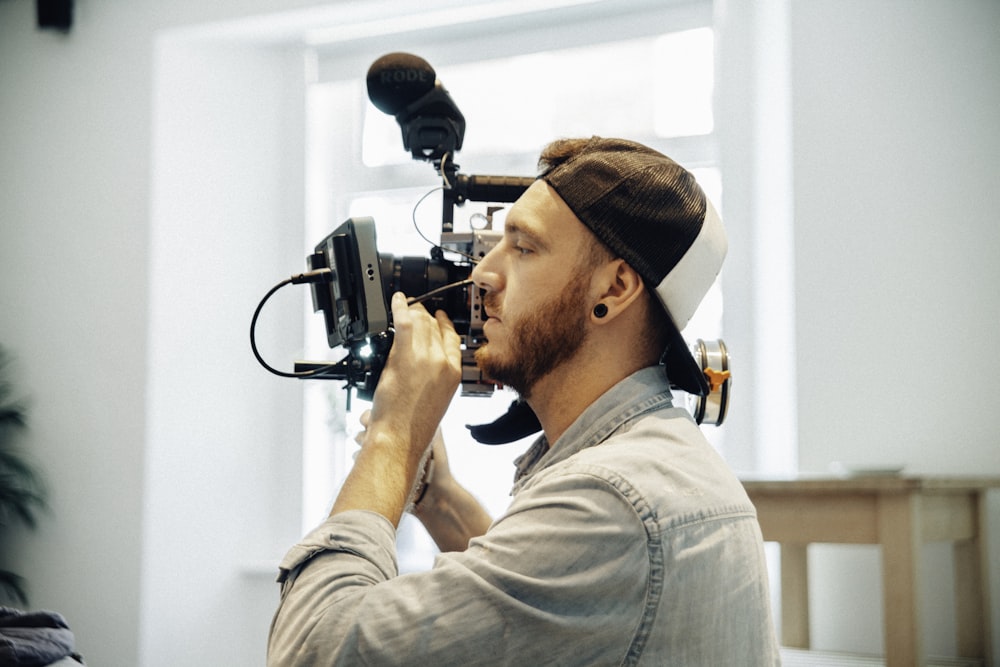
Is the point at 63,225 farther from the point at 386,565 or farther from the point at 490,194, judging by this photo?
the point at 386,565

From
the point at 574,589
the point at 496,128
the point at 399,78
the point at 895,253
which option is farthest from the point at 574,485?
the point at 496,128

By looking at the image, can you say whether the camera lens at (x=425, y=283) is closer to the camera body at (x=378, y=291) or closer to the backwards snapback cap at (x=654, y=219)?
the camera body at (x=378, y=291)

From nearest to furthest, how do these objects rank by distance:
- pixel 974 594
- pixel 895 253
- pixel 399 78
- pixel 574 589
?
pixel 574 589
pixel 399 78
pixel 974 594
pixel 895 253

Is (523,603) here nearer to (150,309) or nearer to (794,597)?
(794,597)

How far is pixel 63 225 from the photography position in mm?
3328

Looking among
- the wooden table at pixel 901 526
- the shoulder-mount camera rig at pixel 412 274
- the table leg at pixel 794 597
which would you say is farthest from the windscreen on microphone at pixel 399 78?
the table leg at pixel 794 597

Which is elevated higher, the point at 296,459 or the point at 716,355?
the point at 716,355

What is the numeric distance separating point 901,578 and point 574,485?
3.87ft

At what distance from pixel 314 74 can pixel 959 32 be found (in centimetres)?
205

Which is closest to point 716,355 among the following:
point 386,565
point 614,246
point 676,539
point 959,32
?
point 614,246

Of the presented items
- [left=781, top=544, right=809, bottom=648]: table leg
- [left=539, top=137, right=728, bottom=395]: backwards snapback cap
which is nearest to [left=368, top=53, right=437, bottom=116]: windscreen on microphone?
[left=539, top=137, right=728, bottom=395]: backwards snapback cap

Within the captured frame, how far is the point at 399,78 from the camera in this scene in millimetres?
1260

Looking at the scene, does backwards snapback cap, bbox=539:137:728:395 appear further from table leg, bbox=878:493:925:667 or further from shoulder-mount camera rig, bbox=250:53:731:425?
table leg, bbox=878:493:925:667

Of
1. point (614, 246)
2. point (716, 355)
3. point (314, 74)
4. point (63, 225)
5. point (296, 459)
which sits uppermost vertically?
point (314, 74)
